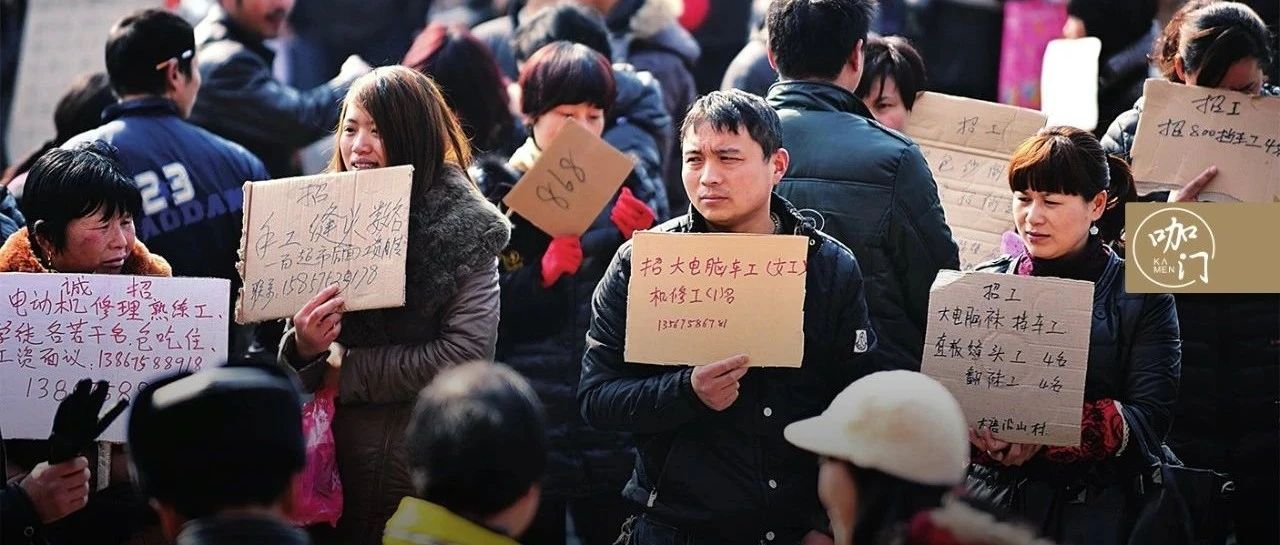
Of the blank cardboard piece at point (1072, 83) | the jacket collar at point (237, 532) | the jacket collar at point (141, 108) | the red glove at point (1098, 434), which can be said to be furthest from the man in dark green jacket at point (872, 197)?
the jacket collar at point (141, 108)

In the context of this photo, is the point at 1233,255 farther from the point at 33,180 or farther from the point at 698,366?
the point at 33,180

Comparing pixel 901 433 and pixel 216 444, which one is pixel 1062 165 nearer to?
pixel 901 433

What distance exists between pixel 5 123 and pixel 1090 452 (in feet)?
25.8

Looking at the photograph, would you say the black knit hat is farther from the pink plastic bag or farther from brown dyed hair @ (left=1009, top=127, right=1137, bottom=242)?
brown dyed hair @ (left=1009, top=127, right=1137, bottom=242)

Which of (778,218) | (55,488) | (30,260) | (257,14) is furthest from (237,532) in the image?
(257,14)

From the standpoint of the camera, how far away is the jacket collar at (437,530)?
326cm

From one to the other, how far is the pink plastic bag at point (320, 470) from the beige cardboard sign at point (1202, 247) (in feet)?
7.03

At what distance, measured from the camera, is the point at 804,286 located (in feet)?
13.8

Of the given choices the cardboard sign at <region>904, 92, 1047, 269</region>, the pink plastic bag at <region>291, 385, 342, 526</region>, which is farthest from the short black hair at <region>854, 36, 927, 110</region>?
the pink plastic bag at <region>291, 385, 342, 526</region>

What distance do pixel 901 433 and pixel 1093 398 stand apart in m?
1.28

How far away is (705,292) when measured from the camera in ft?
13.9

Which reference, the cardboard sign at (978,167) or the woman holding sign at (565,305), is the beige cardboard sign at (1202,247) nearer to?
the cardboard sign at (978,167)

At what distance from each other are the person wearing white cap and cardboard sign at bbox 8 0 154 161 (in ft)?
23.6

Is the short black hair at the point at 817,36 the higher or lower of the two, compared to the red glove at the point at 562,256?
higher
